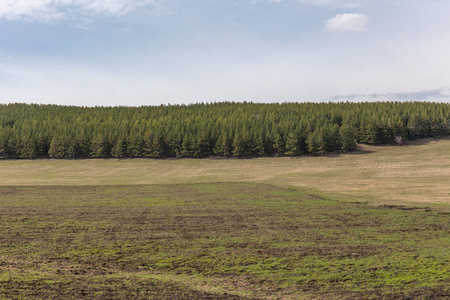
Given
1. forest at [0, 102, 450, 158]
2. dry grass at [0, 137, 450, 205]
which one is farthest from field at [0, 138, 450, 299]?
forest at [0, 102, 450, 158]

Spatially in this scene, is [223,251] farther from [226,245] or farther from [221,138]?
[221,138]

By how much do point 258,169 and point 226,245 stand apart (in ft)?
203

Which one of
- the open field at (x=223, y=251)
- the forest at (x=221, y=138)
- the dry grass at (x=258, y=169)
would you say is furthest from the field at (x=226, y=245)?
the forest at (x=221, y=138)

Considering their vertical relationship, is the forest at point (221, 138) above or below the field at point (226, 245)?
above

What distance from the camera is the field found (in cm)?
1342

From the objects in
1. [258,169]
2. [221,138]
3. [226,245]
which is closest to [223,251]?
[226,245]

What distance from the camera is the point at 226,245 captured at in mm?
18734

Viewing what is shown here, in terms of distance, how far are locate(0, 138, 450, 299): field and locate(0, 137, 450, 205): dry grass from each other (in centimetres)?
1801

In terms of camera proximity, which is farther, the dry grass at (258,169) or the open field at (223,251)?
the dry grass at (258,169)

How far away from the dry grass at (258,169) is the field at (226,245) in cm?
1801

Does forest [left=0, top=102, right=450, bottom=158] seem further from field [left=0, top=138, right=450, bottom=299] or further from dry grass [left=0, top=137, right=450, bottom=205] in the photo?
field [left=0, top=138, right=450, bottom=299]

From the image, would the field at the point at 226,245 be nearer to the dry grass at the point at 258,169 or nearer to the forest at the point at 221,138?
the dry grass at the point at 258,169

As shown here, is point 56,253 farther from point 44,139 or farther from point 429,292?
point 44,139

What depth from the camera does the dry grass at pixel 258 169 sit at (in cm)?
6072
